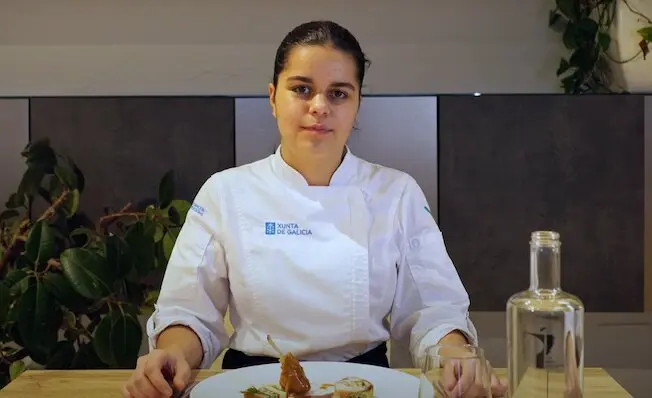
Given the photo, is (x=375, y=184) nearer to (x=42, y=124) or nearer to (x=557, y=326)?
(x=557, y=326)

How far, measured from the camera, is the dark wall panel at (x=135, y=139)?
2285 millimetres

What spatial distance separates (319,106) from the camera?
1342 millimetres

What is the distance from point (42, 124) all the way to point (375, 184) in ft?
4.27

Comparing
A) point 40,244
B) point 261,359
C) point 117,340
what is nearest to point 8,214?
point 40,244

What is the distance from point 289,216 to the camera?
1417 millimetres

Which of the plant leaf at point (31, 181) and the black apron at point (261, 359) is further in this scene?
the plant leaf at point (31, 181)

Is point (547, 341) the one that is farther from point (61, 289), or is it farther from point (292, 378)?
point (61, 289)

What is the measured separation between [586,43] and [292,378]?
1.92 meters

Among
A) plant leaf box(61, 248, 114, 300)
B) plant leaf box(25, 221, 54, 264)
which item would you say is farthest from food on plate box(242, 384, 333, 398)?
plant leaf box(25, 221, 54, 264)

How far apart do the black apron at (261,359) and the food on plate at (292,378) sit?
37cm

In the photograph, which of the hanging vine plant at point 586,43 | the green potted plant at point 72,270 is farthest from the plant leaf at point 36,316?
the hanging vine plant at point 586,43

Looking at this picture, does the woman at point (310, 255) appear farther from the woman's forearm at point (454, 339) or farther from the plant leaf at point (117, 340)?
the plant leaf at point (117, 340)

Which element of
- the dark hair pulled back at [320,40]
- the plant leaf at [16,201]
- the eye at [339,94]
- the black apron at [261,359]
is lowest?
the black apron at [261,359]

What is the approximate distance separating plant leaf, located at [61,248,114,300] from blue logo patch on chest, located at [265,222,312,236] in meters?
0.74
